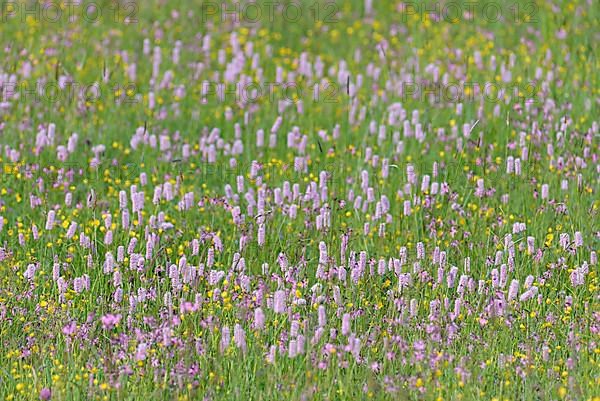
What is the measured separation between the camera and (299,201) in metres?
7.04

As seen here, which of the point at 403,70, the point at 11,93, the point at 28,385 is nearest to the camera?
the point at 28,385

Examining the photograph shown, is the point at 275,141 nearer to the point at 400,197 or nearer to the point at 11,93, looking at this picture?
the point at 400,197

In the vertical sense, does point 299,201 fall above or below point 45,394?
above

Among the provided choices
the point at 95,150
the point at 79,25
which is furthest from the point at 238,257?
the point at 79,25

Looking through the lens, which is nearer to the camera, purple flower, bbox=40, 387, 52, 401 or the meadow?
purple flower, bbox=40, 387, 52, 401

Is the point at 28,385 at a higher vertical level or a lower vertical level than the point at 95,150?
lower

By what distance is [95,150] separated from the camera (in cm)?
779

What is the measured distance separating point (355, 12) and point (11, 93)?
3.80 m

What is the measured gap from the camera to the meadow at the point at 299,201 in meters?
5.27

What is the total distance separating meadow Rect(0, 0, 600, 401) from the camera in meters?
5.27

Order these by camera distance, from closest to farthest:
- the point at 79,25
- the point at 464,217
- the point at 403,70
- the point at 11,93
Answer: the point at 464,217 → the point at 11,93 → the point at 403,70 → the point at 79,25

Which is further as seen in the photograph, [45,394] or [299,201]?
[299,201]

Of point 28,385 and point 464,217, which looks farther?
point 464,217

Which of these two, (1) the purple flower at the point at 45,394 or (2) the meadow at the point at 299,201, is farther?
(2) the meadow at the point at 299,201
